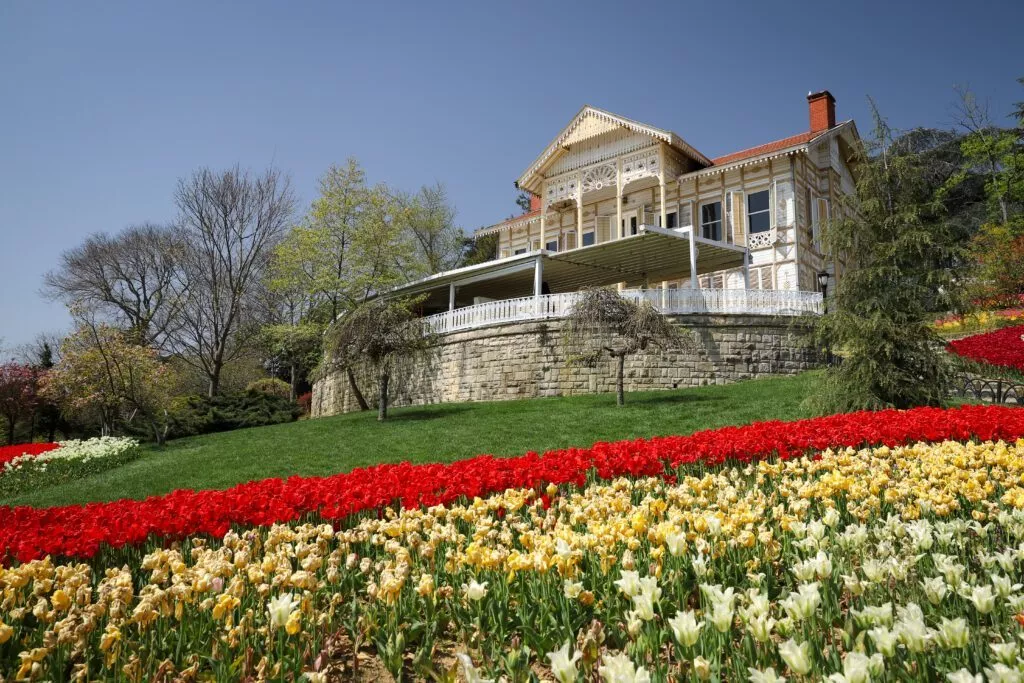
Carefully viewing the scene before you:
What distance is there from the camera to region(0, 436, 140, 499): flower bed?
14.0 metres

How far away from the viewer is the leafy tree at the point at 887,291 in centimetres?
1227

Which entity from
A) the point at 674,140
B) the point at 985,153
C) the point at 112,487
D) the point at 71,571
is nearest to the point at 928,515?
the point at 71,571

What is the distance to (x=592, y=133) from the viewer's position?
27.8m

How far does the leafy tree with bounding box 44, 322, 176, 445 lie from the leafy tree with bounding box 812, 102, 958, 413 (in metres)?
18.9

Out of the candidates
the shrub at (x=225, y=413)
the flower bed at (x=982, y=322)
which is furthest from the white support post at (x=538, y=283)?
the flower bed at (x=982, y=322)

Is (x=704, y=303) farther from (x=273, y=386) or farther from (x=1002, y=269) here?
(x=273, y=386)

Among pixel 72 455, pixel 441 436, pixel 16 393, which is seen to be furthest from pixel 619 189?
pixel 16 393

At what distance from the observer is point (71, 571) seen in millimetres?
3281

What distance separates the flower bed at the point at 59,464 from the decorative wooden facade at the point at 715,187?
14335 millimetres

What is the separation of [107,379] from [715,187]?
23.4m

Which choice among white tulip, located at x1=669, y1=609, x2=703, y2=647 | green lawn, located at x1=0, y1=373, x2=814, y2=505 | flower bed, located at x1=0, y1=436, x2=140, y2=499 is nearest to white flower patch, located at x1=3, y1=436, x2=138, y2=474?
flower bed, located at x1=0, y1=436, x2=140, y2=499

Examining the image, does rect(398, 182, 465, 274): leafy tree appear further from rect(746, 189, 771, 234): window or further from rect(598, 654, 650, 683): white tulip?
rect(598, 654, 650, 683): white tulip

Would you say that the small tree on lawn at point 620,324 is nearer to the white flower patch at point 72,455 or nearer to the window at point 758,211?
the window at point 758,211

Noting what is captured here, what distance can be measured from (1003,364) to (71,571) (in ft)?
64.1
